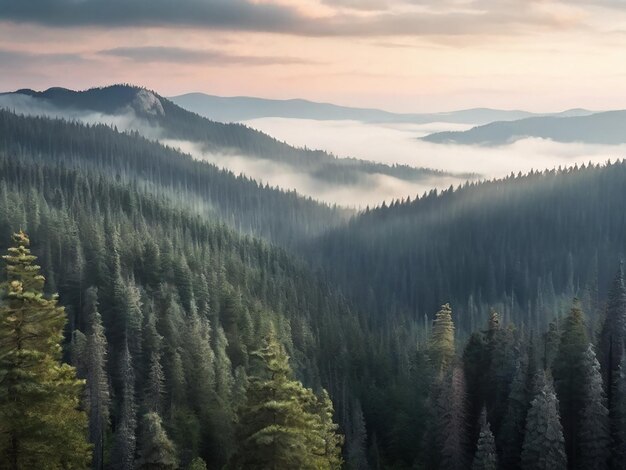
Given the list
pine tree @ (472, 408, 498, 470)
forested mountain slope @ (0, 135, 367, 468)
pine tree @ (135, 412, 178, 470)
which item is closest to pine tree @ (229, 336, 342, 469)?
forested mountain slope @ (0, 135, 367, 468)

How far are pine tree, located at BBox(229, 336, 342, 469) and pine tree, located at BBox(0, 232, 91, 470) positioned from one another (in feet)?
20.8

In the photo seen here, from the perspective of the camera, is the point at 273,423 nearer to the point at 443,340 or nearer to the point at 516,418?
the point at 516,418

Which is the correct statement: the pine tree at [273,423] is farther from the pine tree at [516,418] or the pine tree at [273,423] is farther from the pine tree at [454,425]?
the pine tree at [454,425]

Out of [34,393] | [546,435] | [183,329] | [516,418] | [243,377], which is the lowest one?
[243,377]

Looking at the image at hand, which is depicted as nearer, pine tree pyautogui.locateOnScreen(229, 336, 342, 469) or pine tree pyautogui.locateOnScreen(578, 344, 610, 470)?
pine tree pyautogui.locateOnScreen(229, 336, 342, 469)

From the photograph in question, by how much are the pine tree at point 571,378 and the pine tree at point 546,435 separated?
5210 mm

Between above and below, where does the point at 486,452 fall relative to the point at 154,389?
above

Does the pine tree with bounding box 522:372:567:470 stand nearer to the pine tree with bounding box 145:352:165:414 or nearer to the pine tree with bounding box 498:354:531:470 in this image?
the pine tree with bounding box 498:354:531:470

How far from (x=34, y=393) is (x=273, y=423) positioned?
8.84 meters

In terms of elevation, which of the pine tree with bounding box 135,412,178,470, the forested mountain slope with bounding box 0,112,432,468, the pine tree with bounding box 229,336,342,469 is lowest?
the forested mountain slope with bounding box 0,112,432,468

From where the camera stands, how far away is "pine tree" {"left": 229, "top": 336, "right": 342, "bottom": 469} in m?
25.7

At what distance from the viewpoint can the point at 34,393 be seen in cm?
2411

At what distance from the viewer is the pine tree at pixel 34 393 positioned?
23938 mm

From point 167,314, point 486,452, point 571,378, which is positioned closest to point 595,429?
point 571,378
